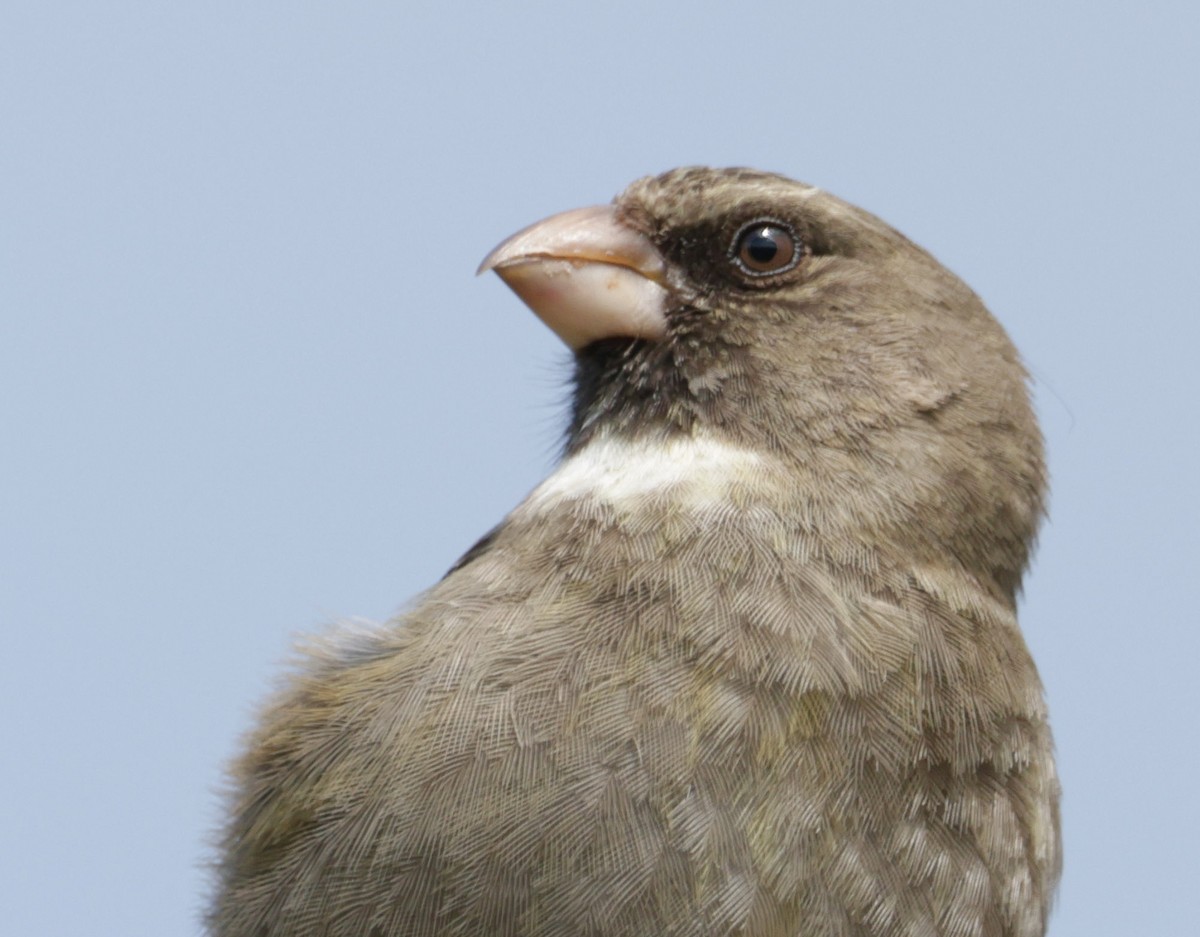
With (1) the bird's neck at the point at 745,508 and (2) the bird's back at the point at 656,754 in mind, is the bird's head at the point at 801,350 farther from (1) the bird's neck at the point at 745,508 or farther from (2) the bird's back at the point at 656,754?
(2) the bird's back at the point at 656,754

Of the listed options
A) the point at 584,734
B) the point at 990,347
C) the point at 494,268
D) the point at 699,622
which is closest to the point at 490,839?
the point at 584,734

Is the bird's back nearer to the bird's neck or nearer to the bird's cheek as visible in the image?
the bird's neck

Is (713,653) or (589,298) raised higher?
(589,298)

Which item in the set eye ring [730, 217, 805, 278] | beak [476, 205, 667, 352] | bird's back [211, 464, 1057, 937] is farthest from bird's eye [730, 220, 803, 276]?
bird's back [211, 464, 1057, 937]

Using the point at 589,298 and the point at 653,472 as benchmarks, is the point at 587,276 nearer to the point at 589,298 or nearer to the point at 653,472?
the point at 589,298

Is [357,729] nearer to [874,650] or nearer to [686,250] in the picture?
[874,650]

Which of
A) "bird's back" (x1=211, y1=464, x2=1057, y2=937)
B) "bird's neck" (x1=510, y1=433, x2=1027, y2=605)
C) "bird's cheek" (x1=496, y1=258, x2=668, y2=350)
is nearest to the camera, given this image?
"bird's back" (x1=211, y1=464, x2=1057, y2=937)

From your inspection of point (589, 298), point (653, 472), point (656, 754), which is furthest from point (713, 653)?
point (589, 298)
